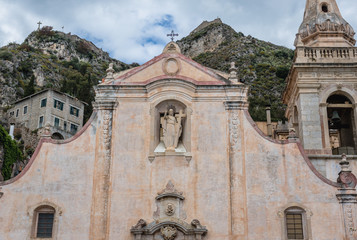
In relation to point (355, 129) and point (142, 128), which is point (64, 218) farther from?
point (355, 129)

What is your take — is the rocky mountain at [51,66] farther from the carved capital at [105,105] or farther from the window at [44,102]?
the carved capital at [105,105]

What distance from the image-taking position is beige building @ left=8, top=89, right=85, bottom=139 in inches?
2153

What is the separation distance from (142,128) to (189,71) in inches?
118

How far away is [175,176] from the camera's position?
1627 cm

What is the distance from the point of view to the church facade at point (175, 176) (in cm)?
1559

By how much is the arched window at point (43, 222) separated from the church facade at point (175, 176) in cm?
3

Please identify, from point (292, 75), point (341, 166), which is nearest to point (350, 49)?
point (292, 75)

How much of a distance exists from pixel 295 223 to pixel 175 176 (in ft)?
14.5

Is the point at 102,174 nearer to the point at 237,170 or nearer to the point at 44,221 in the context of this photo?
the point at 44,221

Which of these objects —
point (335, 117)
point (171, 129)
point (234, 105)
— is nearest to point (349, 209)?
point (335, 117)

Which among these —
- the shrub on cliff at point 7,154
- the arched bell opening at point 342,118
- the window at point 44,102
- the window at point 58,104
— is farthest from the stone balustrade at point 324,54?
the window at point 44,102

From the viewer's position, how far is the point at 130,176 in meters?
16.3

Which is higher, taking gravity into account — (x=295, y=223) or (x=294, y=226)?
(x=295, y=223)

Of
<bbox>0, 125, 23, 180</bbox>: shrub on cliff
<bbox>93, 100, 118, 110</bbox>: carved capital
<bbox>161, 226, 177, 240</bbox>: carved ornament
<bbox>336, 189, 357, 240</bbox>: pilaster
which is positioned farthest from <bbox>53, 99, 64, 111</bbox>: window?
<bbox>336, 189, 357, 240</bbox>: pilaster
